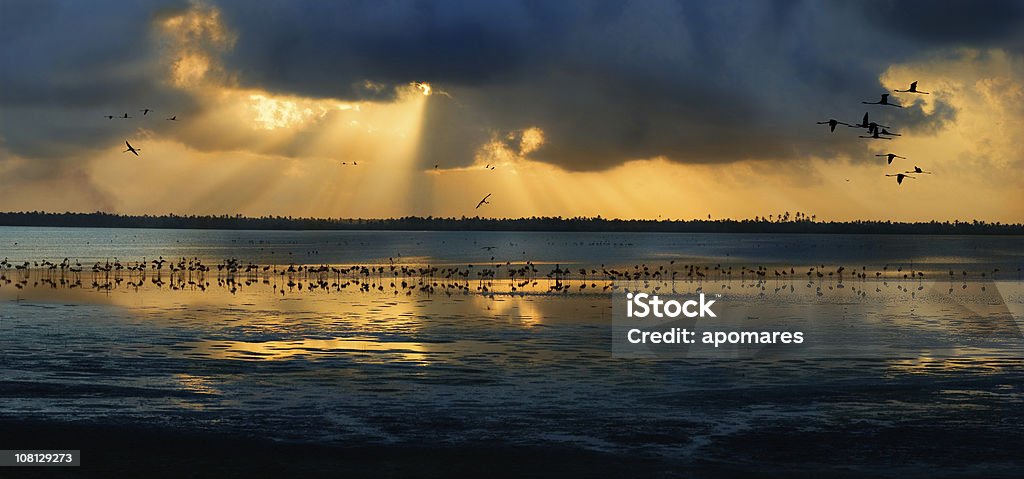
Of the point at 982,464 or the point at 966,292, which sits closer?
the point at 982,464

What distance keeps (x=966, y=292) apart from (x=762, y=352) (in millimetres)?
36304

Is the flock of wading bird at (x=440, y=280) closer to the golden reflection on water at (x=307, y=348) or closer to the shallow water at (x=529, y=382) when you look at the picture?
the shallow water at (x=529, y=382)

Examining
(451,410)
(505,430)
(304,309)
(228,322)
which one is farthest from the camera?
(304,309)

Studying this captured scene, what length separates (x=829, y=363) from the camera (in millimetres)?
31625

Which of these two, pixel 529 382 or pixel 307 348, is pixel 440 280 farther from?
pixel 529 382

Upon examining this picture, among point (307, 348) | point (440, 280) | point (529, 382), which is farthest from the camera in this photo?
point (440, 280)

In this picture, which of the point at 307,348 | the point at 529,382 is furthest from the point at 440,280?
the point at 529,382

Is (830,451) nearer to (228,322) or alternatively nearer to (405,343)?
(405,343)

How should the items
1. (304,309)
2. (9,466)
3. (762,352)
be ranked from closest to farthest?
(9,466) → (762,352) → (304,309)

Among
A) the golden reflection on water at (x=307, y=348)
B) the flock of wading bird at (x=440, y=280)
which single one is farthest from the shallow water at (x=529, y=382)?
the flock of wading bird at (x=440, y=280)

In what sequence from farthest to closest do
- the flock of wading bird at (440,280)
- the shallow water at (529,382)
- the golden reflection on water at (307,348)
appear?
1. the flock of wading bird at (440,280)
2. the golden reflection on water at (307,348)
3. the shallow water at (529,382)

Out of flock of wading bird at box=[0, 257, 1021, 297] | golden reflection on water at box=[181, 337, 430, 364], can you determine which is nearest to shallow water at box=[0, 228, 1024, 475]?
golden reflection on water at box=[181, 337, 430, 364]

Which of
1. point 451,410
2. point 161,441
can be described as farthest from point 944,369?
point 161,441

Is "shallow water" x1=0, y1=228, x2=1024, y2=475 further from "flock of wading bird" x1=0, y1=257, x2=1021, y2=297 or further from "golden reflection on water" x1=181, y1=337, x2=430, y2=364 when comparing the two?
"flock of wading bird" x1=0, y1=257, x2=1021, y2=297
